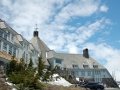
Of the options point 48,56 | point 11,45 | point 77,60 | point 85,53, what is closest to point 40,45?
point 48,56

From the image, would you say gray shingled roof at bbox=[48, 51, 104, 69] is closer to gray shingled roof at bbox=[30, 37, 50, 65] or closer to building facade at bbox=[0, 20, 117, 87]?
building facade at bbox=[0, 20, 117, 87]

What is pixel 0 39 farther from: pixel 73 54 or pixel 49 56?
pixel 73 54

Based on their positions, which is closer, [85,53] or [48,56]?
[48,56]

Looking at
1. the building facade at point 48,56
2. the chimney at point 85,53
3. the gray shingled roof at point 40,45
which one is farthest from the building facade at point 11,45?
the chimney at point 85,53

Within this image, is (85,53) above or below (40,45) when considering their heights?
below

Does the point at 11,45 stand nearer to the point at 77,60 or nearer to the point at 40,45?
the point at 40,45

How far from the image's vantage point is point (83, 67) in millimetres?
116812

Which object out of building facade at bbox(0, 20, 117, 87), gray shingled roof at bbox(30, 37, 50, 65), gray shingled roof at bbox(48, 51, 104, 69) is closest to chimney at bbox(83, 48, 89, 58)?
building facade at bbox(0, 20, 117, 87)

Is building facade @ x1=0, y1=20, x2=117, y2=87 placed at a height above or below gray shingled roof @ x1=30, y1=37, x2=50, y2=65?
below

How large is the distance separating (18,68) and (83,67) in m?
75.1

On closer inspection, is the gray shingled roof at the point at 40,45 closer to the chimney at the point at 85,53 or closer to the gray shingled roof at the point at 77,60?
the gray shingled roof at the point at 77,60

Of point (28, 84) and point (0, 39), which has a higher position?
point (0, 39)

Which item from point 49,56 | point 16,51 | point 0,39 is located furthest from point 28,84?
point 49,56

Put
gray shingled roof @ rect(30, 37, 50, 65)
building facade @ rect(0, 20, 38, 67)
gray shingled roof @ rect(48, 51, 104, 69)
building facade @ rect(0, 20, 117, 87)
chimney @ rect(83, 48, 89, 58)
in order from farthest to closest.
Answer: chimney @ rect(83, 48, 89, 58), gray shingled roof @ rect(48, 51, 104, 69), gray shingled roof @ rect(30, 37, 50, 65), building facade @ rect(0, 20, 117, 87), building facade @ rect(0, 20, 38, 67)
